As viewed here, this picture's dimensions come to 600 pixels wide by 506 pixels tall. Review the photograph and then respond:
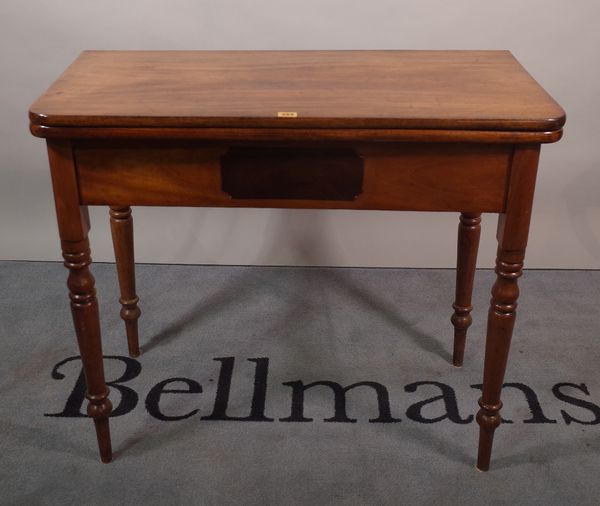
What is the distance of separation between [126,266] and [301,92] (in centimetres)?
72

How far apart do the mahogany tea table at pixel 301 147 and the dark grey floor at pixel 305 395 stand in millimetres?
258

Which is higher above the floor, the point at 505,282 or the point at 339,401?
the point at 505,282

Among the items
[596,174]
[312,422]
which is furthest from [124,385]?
[596,174]

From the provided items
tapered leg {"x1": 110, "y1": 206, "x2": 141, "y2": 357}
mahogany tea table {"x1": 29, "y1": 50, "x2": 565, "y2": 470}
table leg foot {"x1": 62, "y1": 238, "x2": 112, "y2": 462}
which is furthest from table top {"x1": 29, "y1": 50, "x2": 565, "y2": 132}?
tapered leg {"x1": 110, "y1": 206, "x2": 141, "y2": 357}

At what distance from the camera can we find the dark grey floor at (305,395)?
5.58 feet

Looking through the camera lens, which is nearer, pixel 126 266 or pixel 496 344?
pixel 496 344

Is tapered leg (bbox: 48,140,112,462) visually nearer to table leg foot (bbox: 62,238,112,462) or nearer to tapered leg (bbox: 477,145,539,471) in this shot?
table leg foot (bbox: 62,238,112,462)

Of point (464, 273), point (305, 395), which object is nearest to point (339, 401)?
point (305, 395)

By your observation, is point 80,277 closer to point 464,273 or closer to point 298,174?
point 298,174

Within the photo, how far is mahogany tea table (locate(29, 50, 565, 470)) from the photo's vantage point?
140 cm

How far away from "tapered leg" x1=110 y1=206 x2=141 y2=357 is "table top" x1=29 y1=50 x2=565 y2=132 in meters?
0.38

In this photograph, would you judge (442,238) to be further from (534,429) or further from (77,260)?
(77,260)

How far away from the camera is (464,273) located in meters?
1.99

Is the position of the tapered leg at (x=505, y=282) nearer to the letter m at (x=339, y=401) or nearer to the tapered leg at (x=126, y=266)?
the letter m at (x=339, y=401)
